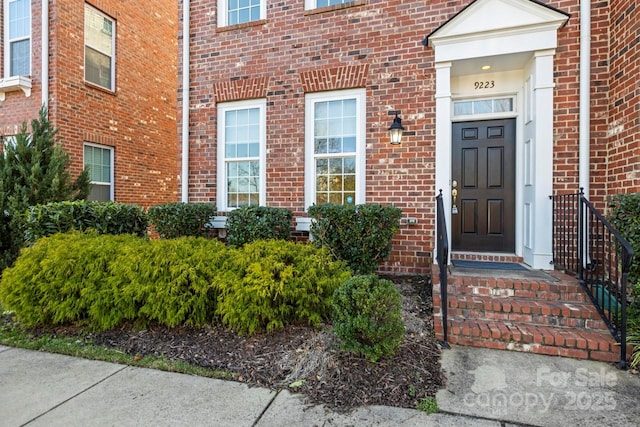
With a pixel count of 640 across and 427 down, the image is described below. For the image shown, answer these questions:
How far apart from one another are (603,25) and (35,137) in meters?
8.65

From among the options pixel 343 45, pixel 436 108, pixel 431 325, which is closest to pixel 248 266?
pixel 431 325

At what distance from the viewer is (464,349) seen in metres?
3.05

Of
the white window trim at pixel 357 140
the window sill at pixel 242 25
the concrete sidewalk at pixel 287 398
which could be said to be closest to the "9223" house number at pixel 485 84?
the white window trim at pixel 357 140

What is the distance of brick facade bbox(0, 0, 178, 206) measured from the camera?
22.9ft

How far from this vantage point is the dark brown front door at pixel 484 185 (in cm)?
488

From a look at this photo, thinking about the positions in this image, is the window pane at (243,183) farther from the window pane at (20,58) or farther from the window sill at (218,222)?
the window pane at (20,58)

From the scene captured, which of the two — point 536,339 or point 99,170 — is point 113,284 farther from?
point 99,170

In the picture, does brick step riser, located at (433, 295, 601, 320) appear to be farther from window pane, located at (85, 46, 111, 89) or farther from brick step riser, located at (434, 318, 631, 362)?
window pane, located at (85, 46, 111, 89)

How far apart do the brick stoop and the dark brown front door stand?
114 cm

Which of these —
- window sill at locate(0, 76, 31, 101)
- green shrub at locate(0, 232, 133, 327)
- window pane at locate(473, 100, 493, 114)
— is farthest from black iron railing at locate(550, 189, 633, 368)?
window sill at locate(0, 76, 31, 101)

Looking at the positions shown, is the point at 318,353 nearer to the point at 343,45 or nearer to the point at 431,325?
the point at 431,325

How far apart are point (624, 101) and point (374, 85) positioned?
2927 millimetres

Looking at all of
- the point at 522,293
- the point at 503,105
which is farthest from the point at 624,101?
the point at 522,293

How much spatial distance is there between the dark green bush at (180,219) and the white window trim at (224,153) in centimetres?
47
